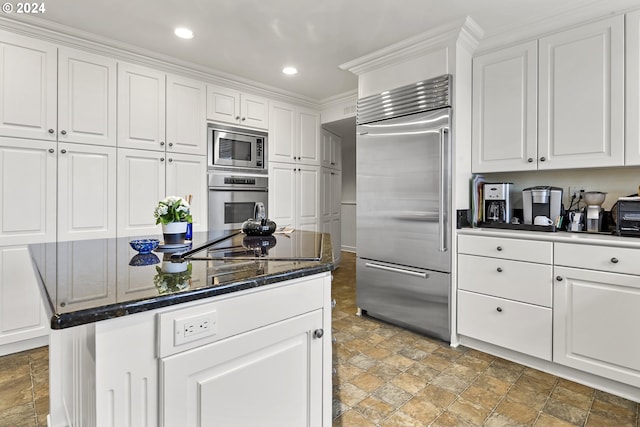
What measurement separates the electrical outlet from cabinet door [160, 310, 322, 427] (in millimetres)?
40

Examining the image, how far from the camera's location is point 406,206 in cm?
271

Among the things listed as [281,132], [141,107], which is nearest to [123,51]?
[141,107]

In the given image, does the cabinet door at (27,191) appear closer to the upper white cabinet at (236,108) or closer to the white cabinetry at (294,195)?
the upper white cabinet at (236,108)

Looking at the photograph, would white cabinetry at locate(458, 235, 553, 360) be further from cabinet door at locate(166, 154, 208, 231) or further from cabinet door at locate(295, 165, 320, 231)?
cabinet door at locate(166, 154, 208, 231)

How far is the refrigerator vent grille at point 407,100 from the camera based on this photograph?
2.47m

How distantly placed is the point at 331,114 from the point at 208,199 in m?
1.98

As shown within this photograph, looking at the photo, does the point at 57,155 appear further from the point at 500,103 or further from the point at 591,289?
the point at 591,289

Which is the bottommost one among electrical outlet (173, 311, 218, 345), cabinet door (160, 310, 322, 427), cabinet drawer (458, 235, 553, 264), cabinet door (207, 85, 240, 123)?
cabinet door (160, 310, 322, 427)

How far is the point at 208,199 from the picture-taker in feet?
11.0

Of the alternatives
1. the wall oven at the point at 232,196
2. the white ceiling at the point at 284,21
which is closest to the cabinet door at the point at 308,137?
the wall oven at the point at 232,196

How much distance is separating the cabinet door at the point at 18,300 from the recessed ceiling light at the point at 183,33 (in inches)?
76.8

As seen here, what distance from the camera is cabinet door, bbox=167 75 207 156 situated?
10.1 ft

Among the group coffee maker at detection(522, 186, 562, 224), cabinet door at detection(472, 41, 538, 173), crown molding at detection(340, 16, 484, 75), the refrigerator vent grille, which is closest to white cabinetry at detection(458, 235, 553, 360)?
coffee maker at detection(522, 186, 562, 224)

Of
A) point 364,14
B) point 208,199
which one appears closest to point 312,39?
point 364,14
